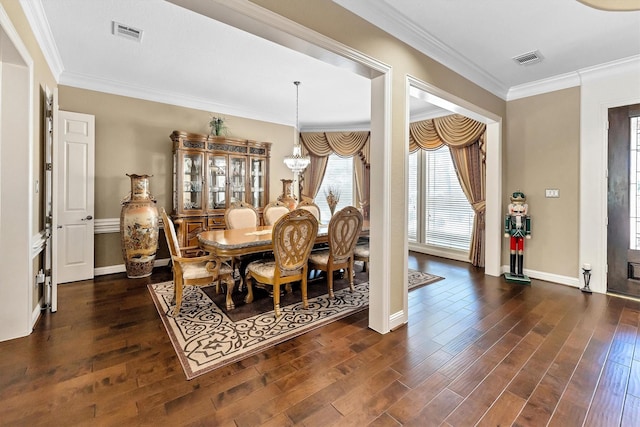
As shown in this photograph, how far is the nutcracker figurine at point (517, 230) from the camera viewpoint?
400 centimetres

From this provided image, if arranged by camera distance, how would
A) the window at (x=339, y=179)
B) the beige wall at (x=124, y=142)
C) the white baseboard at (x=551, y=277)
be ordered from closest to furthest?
the white baseboard at (x=551, y=277) < the beige wall at (x=124, y=142) < the window at (x=339, y=179)

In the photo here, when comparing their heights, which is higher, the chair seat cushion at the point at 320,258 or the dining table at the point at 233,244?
the dining table at the point at 233,244

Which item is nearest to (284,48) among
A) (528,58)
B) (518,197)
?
(528,58)

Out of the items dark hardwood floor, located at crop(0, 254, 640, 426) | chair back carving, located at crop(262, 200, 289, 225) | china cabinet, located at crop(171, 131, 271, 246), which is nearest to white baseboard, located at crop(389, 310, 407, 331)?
dark hardwood floor, located at crop(0, 254, 640, 426)

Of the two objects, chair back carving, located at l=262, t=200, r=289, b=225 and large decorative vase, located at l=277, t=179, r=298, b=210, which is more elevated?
large decorative vase, located at l=277, t=179, r=298, b=210

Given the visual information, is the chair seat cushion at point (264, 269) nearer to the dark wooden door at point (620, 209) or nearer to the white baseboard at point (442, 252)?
the white baseboard at point (442, 252)

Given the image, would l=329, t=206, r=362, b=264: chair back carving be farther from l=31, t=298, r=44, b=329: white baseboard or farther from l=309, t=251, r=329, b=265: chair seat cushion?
l=31, t=298, r=44, b=329: white baseboard

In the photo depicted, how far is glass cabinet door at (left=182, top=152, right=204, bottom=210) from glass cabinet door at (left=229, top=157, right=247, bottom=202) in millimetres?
512

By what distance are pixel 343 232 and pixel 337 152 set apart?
355cm

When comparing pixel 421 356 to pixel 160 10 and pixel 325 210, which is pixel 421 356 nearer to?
pixel 160 10

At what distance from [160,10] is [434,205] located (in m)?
5.14

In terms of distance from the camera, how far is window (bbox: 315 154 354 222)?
675cm

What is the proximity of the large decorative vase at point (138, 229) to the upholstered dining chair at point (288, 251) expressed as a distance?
6.52 ft

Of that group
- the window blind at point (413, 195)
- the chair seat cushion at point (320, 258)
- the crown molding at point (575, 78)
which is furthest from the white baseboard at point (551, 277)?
the chair seat cushion at point (320, 258)
